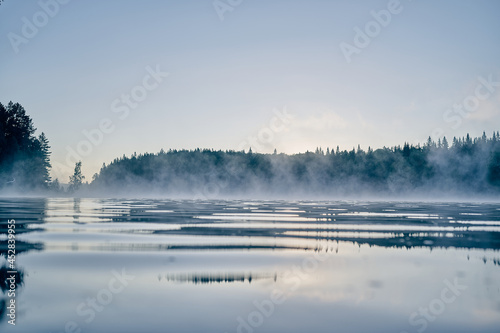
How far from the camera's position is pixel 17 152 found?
121375 millimetres

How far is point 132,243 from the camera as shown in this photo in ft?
74.1

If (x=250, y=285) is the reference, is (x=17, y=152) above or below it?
above

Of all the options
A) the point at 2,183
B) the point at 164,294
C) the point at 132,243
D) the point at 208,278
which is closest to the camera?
the point at 164,294

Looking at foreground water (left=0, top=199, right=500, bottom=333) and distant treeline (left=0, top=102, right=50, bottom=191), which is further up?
distant treeline (left=0, top=102, right=50, bottom=191)

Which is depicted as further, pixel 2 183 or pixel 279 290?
pixel 2 183

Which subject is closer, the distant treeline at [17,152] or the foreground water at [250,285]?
the foreground water at [250,285]

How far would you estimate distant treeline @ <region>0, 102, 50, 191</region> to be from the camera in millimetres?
118500

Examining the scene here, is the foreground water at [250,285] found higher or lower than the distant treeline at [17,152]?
lower

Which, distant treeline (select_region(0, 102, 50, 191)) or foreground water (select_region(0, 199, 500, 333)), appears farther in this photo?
distant treeline (select_region(0, 102, 50, 191))

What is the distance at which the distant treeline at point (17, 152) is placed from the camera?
118500 millimetres

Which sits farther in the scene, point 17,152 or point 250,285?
point 17,152

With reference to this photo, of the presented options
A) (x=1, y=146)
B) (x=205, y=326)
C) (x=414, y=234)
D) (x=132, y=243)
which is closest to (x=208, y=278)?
(x=205, y=326)

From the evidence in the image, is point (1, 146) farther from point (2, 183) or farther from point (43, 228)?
point (43, 228)

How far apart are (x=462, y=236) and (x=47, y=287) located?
2247 cm
